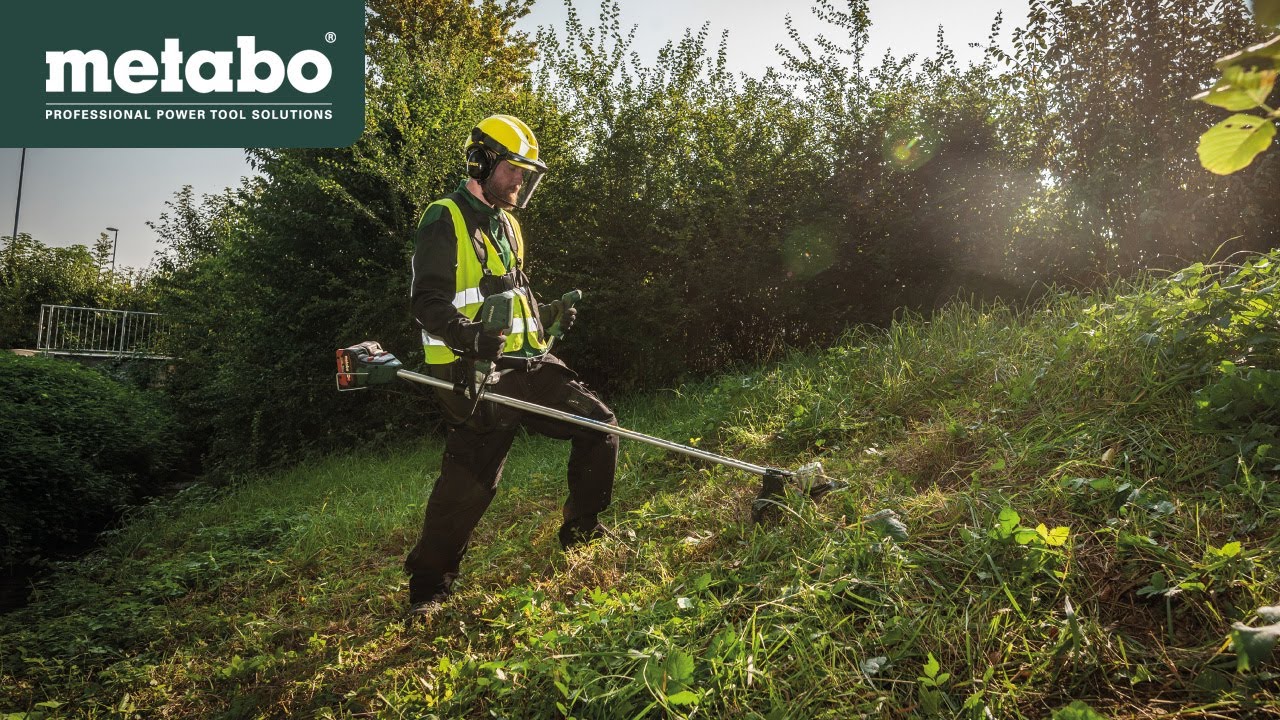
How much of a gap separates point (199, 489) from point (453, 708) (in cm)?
720

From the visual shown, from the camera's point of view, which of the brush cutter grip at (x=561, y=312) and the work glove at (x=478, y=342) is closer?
the work glove at (x=478, y=342)

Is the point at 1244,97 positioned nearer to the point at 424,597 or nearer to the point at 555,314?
the point at 555,314

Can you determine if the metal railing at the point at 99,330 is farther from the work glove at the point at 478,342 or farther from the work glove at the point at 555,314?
the work glove at the point at 478,342

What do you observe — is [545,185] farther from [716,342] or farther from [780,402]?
[780,402]

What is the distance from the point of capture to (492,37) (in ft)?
63.4

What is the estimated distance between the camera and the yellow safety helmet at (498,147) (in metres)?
3.63

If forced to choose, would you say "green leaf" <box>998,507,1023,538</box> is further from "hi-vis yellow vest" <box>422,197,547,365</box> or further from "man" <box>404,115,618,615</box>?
"hi-vis yellow vest" <box>422,197,547,365</box>

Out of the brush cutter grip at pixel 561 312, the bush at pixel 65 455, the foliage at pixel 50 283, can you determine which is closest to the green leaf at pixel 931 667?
the brush cutter grip at pixel 561 312

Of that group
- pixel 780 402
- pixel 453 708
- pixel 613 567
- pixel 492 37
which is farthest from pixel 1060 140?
pixel 492 37

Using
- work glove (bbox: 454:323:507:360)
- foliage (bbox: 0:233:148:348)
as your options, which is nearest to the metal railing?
foliage (bbox: 0:233:148:348)

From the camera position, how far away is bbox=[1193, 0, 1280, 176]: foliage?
792mm

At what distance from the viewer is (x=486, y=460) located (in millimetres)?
3650

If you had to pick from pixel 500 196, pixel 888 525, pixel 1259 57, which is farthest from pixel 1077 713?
pixel 500 196

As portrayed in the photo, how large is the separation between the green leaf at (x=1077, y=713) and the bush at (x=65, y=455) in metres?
7.44
